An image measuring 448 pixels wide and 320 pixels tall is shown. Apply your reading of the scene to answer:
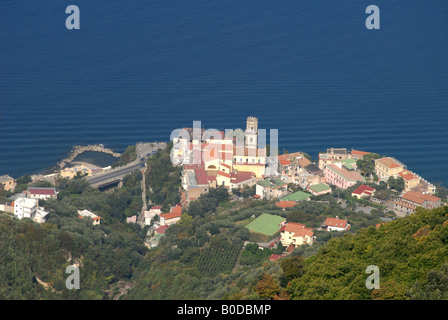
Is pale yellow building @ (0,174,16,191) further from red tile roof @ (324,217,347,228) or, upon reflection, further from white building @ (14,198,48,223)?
red tile roof @ (324,217,347,228)

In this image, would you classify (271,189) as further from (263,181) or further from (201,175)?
(201,175)

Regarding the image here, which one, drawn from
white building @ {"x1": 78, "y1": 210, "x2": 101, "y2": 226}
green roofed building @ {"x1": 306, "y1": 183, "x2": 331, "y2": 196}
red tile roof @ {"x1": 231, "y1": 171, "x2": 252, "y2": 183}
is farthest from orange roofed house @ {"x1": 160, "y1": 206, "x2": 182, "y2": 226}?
green roofed building @ {"x1": 306, "y1": 183, "x2": 331, "y2": 196}

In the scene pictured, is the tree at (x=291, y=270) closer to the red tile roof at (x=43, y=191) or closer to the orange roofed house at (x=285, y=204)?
the orange roofed house at (x=285, y=204)

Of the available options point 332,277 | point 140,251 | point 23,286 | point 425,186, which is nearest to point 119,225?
point 140,251

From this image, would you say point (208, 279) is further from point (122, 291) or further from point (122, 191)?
point (122, 191)

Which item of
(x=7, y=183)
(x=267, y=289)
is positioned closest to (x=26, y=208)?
(x=7, y=183)
